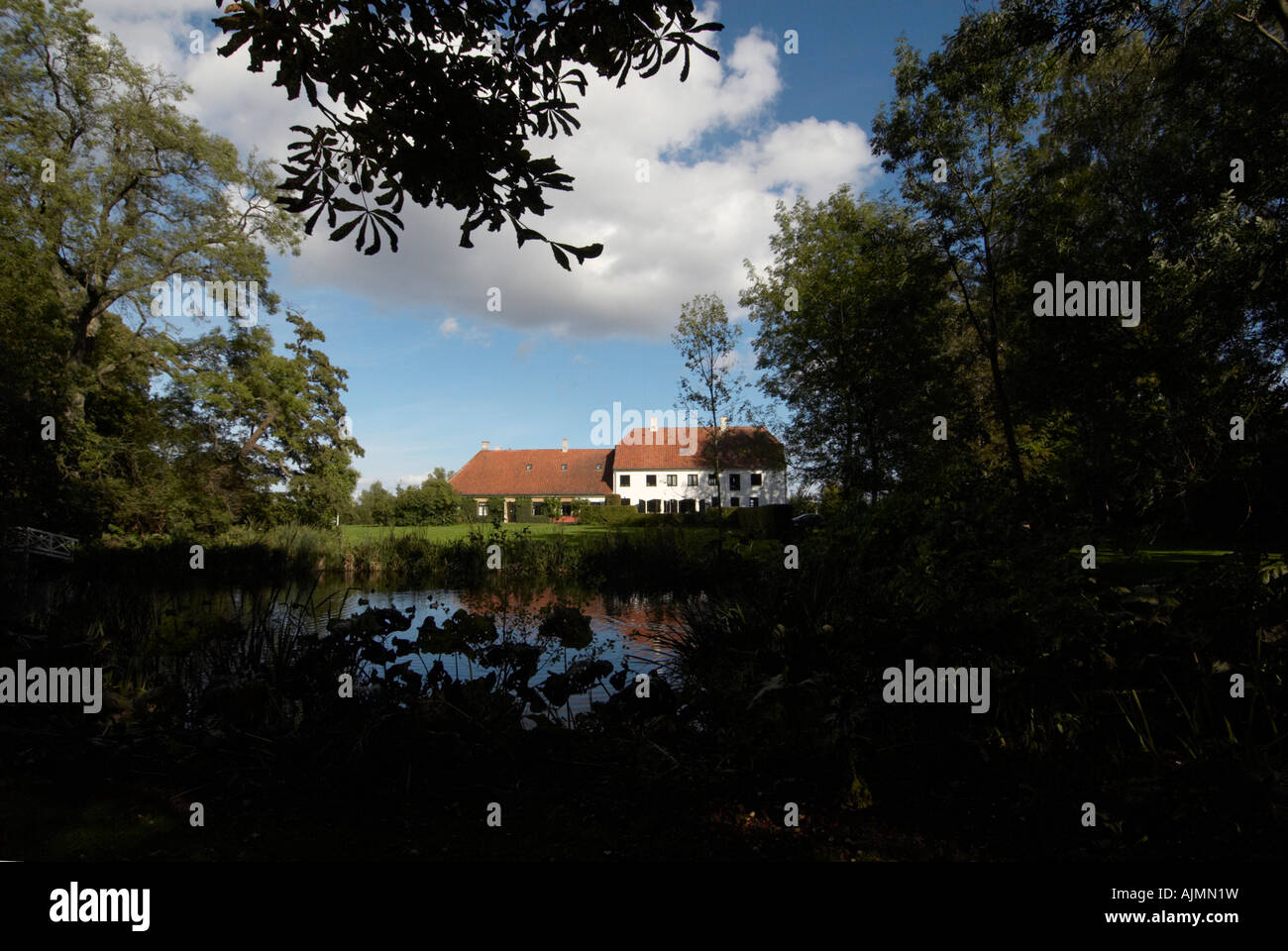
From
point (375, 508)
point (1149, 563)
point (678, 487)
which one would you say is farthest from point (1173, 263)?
point (678, 487)

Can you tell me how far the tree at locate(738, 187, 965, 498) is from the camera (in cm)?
1797

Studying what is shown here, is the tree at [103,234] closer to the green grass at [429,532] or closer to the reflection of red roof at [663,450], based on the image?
the green grass at [429,532]

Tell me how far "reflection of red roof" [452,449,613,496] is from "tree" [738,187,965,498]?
113 ft

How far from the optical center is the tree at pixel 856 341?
1797cm

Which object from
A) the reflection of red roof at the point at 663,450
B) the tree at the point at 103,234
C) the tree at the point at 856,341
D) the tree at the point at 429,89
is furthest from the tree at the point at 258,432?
the reflection of red roof at the point at 663,450

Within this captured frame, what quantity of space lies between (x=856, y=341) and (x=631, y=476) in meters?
37.5

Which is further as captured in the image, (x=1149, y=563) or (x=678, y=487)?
(x=678, y=487)

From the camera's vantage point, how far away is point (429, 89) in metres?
3.01

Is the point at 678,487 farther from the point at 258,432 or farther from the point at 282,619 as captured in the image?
the point at 282,619

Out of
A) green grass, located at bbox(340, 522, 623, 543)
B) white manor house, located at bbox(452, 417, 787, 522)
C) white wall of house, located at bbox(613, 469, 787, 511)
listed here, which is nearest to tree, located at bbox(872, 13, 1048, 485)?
green grass, located at bbox(340, 522, 623, 543)

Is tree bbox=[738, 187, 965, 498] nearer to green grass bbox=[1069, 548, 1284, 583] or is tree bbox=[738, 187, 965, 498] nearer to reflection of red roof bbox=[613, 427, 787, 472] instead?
green grass bbox=[1069, 548, 1284, 583]

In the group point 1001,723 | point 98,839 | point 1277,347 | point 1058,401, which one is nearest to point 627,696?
point 1001,723
